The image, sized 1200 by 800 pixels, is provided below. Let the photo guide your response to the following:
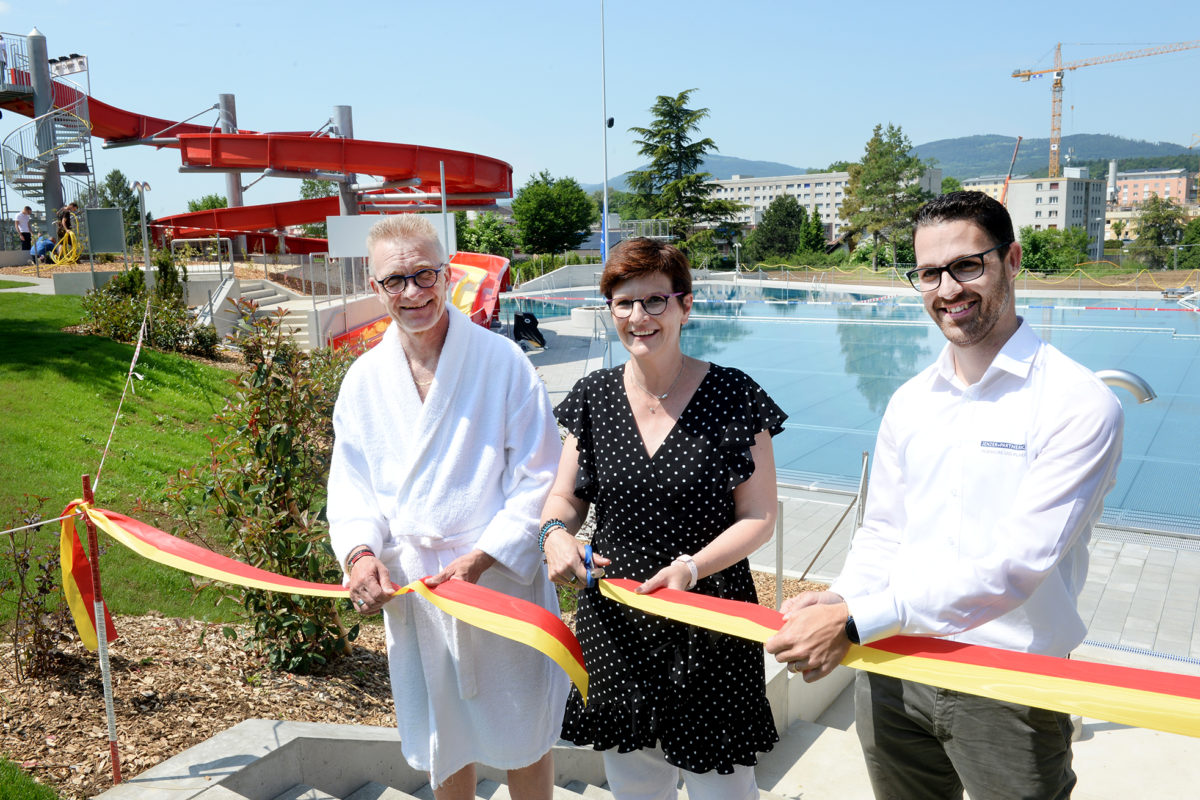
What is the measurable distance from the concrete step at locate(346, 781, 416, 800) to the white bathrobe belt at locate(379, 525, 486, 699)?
95cm

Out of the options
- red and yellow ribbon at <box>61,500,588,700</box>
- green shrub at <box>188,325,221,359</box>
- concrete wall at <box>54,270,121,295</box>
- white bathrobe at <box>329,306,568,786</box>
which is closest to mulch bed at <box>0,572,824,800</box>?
red and yellow ribbon at <box>61,500,588,700</box>

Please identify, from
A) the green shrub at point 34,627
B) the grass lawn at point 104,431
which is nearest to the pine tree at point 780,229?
the grass lawn at point 104,431

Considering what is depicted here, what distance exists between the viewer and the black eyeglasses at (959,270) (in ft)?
6.84

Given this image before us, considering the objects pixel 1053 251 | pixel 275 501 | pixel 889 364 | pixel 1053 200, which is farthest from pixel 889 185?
pixel 1053 200

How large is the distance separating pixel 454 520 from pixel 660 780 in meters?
0.98

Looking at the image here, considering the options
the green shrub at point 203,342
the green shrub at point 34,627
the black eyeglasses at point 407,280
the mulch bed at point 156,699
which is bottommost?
the mulch bed at point 156,699

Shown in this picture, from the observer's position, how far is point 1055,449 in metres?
1.89

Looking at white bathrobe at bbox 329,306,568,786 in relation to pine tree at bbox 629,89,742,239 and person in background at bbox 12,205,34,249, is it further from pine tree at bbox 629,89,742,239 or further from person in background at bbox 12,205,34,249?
pine tree at bbox 629,89,742,239

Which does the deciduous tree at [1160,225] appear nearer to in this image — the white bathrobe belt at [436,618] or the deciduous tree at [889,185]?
the deciduous tree at [889,185]

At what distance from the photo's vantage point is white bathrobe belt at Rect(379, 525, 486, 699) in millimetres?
2600

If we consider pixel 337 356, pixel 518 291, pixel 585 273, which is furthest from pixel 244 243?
pixel 337 356

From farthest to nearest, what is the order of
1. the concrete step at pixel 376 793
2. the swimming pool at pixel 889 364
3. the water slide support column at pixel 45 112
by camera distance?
the water slide support column at pixel 45 112 → the swimming pool at pixel 889 364 → the concrete step at pixel 376 793

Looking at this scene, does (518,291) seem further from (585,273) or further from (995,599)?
(995,599)

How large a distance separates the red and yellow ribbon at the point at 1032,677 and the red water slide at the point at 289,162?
1370 cm
